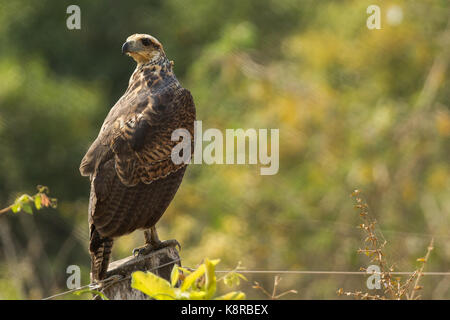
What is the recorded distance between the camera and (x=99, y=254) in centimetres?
211

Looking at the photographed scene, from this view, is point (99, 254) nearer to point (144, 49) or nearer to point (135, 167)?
point (135, 167)

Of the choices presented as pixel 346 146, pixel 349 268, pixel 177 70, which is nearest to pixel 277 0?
pixel 177 70

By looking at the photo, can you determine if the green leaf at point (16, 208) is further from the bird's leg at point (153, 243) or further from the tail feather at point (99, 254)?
the bird's leg at point (153, 243)

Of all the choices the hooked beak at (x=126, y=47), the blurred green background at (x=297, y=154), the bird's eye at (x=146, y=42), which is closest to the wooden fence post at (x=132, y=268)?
the hooked beak at (x=126, y=47)

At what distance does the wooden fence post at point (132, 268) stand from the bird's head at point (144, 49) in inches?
41.1

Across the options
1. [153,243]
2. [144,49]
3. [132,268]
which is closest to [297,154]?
[144,49]

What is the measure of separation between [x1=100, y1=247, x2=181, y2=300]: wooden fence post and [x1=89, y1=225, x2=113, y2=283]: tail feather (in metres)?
0.02

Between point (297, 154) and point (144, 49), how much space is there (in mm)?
4040

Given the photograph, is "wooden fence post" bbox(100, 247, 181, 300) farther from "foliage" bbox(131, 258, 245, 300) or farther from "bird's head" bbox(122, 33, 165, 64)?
"bird's head" bbox(122, 33, 165, 64)

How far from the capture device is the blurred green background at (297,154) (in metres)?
6.20

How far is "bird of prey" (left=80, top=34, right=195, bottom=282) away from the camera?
2.22 meters

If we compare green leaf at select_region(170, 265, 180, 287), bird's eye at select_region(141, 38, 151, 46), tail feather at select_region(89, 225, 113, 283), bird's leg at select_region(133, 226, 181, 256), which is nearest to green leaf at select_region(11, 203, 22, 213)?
tail feather at select_region(89, 225, 113, 283)

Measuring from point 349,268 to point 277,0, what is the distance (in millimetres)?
4775

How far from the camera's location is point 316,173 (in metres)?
6.51
